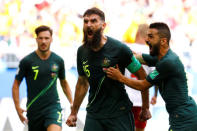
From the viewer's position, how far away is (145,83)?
4480mm

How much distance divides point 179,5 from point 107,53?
13457mm

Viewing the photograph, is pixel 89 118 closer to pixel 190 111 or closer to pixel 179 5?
pixel 190 111

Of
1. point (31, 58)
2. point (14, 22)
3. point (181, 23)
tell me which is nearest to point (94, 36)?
point (31, 58)

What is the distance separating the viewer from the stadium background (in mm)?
12340

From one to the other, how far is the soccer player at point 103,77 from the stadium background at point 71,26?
493cm

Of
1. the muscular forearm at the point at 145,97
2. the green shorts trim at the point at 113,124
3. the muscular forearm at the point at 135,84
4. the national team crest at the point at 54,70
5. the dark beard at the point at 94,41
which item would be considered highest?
the dark beard at the point at 94,41

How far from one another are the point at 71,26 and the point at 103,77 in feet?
30.5

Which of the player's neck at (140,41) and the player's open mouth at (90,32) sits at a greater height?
the player's open mouth at (90,32)

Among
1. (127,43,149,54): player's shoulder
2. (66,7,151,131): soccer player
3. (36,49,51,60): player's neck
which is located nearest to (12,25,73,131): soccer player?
(36,49,51,60): player's neck

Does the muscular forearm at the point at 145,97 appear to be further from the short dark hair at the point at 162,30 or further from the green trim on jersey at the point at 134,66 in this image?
the short dark hair at the point at 162,30

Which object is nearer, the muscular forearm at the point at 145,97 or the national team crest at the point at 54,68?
the muscular forearm at the point at 145,97

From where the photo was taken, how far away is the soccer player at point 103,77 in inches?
175

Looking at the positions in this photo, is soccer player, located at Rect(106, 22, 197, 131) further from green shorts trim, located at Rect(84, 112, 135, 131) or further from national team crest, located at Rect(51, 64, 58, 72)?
national team crest, located at Rect(51, 64, 58, 72)

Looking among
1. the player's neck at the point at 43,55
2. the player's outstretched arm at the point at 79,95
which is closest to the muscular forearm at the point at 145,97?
the player's outstretched arm at the point at 79,95
